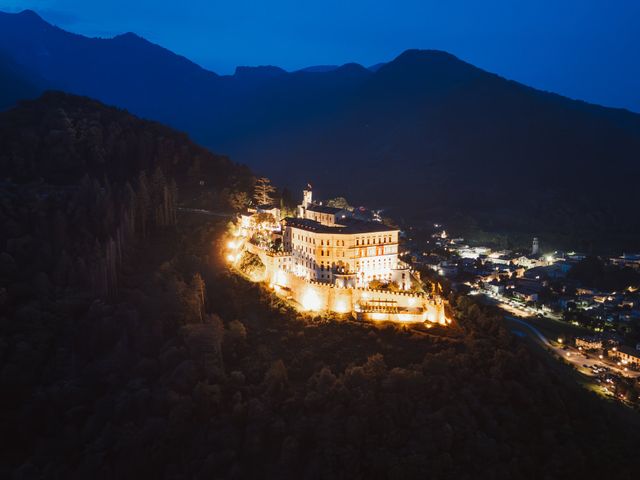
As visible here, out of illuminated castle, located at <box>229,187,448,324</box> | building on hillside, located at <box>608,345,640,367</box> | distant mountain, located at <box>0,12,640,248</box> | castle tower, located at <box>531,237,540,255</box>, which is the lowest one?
building on hillside, located at <box>608,345,640,367</box>

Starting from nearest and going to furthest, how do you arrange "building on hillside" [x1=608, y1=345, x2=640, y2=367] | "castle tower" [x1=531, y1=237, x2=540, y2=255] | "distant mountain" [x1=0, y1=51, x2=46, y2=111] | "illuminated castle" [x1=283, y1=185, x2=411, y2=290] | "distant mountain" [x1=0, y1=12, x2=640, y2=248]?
"illuminated castle" [x1=283, y1=185, x2=411, y2=290] → "building on hillside" [x1=608, y1=345, x2=640, y2=367] → "distant mountain" [x1=0, y1=51, x2=46, y2=111] → "castle tower" [x1=531, y1=237, x2=540, y2=255] → "distant mountain" [x1=0, y1=12, x2=640, y2=248]

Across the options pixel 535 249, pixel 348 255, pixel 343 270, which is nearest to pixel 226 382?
pixel 343 270

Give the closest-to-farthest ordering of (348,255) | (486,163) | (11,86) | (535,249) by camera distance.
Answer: (348,255)
(11,86)
(535,249)
(486,163)

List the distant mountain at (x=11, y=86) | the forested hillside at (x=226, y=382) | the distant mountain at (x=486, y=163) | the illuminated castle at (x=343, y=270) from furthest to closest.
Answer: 1. the distant mountain at (x=486, y=163)
2. the distant mountain at (x=11, y=86)
3. the illuminated castle at (x=343, y=270)
4. the forested hillside at (x=226, y=382)

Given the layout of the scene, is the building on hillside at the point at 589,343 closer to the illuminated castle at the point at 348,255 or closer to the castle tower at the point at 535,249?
the illuminated castle at the point at 348,255

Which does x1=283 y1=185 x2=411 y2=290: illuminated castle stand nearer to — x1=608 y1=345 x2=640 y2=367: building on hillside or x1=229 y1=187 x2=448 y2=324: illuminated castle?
x1=229 y1=187 x2=448 y2=324: illuminated castle

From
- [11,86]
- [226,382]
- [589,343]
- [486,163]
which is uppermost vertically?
[11,86]

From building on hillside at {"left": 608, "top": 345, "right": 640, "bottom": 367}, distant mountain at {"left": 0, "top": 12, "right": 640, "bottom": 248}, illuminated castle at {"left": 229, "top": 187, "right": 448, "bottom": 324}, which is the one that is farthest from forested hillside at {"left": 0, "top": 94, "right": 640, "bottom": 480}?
distant mountain at {"left": 0, "top": 12, "right": 640, "bottom": 248}

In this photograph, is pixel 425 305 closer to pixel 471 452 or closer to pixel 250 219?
pixel 471 452

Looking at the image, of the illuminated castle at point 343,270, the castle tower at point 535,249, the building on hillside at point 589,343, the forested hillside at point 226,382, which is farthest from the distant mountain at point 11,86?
the castle tower at point 535,249

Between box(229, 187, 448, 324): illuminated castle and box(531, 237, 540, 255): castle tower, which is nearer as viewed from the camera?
box(229, 187, 448, 324): illuminated castle

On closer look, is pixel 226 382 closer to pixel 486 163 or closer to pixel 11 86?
pixel 11 86

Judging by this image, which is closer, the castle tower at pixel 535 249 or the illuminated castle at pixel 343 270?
the illuminated castle at pixel 343 270

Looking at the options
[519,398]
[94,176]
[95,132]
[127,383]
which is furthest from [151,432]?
[95,132]
